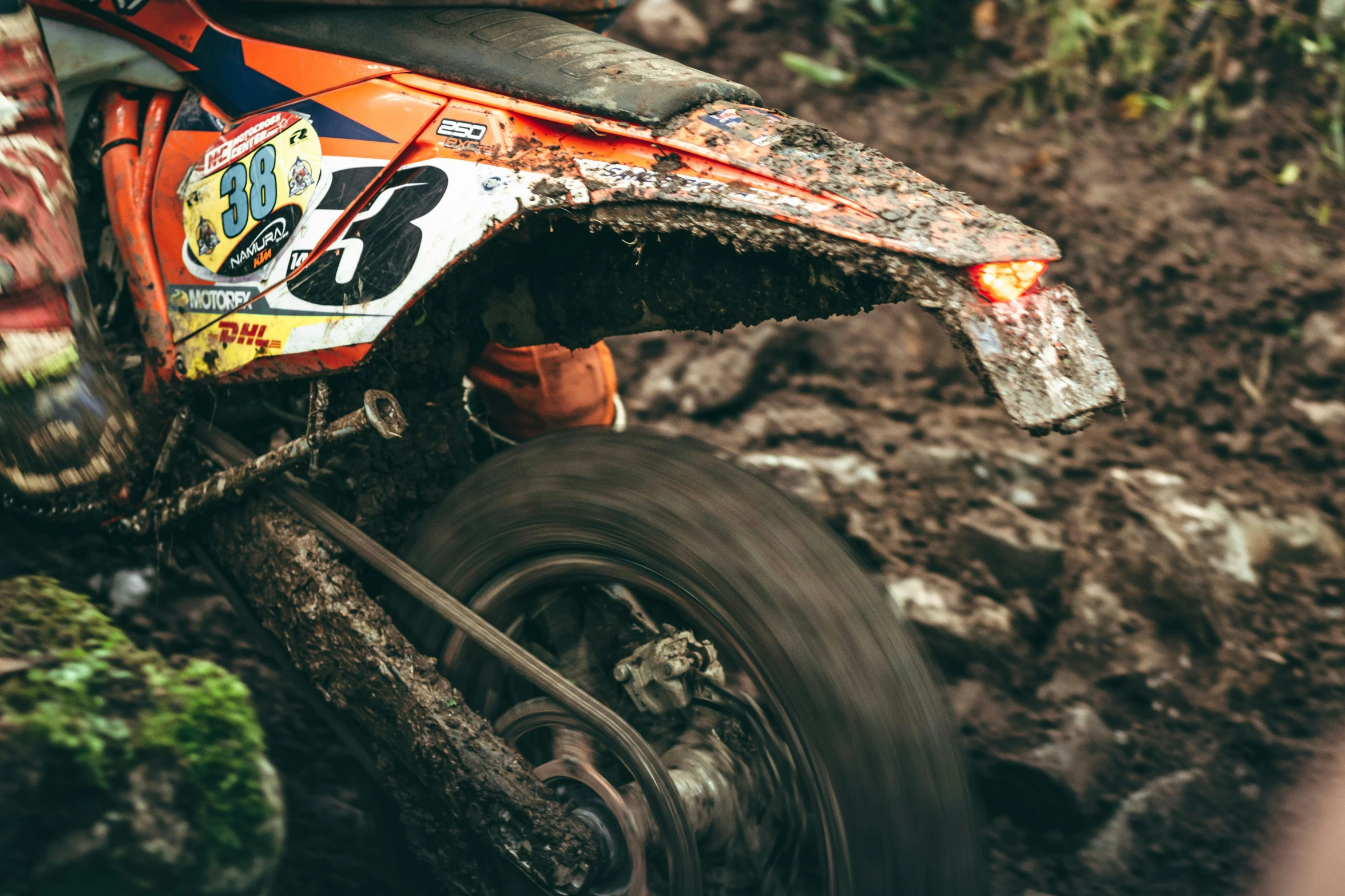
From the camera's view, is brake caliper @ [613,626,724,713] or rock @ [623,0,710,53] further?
rock @ [623,0,710,53]

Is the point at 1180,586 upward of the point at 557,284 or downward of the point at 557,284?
downward

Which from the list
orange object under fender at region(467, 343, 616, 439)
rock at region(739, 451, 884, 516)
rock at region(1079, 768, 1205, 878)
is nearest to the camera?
rock at region(1079, 768, 1205, 878)

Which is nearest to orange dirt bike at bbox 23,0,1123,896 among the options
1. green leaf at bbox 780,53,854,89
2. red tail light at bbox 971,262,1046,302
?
red tail light at bbox 971,262,1046,302

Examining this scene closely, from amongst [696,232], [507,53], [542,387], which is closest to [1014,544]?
[542,387]

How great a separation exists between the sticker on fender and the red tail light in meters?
0.92

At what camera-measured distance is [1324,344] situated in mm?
2783

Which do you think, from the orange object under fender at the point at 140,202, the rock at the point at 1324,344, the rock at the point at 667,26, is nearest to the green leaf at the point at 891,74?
the rock at the point at 667,26

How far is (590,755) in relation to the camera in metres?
1.39

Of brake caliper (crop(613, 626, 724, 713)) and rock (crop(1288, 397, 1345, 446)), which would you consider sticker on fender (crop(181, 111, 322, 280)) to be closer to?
brake caliper (crop(613, 626, 724, 713))

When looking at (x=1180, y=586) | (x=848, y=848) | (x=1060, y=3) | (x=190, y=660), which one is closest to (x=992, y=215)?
(x=848, y=848)

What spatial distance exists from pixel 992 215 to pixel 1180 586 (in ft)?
5.08

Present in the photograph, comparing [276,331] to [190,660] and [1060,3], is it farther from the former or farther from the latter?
[1060,3]

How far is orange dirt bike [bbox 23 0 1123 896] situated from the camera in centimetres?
115

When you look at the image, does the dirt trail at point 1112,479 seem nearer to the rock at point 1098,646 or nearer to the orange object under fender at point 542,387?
the rock at point 1098,646
